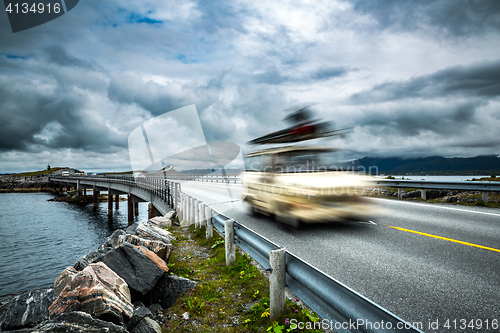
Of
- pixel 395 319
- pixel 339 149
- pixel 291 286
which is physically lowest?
pixel 291 286

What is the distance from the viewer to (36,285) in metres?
11.6

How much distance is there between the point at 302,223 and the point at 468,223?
14.7ft

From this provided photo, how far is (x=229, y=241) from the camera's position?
470cm

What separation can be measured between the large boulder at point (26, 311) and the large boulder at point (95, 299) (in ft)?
3.36

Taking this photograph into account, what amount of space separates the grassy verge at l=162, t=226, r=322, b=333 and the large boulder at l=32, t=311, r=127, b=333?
797 mm

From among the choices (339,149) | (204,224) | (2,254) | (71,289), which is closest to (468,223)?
(339,149)

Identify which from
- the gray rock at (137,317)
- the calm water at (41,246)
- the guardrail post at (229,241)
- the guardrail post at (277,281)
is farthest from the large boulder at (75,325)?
the calm water at (41,246)

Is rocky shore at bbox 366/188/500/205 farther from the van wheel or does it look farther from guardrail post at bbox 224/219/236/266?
guardrail post at bbox 224/219/236/266

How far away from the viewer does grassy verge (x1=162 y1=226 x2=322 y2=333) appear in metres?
2.88

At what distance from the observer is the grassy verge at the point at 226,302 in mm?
2883

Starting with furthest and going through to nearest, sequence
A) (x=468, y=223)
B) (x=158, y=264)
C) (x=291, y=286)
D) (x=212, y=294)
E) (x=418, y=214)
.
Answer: (x=418, y=214)
(x=468, y=223)
(x=158, y=264)
(x=212, y=294)
(x=291, y=286)

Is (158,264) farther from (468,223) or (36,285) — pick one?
(36,285)

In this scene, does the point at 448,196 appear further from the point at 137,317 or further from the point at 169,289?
the point at 137,317

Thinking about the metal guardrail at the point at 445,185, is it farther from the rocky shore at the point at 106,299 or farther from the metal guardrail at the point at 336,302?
the rocky shore at the point at 106,299
